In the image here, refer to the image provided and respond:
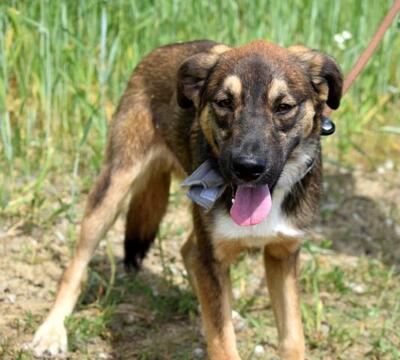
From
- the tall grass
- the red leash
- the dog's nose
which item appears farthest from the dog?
the tall grass

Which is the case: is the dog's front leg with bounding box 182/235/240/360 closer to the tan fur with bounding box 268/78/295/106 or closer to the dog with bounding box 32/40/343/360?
the dog with bounding box 32/40/343/360

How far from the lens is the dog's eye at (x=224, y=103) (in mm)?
3756

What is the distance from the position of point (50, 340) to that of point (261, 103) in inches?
67.4

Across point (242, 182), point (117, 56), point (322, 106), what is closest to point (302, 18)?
point (117, 56)

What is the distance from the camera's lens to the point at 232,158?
3.55 m

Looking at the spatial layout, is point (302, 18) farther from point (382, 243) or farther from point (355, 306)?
point (355, 306)

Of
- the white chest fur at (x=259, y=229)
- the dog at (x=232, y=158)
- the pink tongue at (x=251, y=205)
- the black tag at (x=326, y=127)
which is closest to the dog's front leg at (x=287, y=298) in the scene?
the dog at (x=232, y=158)

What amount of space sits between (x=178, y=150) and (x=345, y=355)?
1.37m

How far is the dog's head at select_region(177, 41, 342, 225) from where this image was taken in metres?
3.58

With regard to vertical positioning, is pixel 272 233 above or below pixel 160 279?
above

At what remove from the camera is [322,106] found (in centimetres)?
400

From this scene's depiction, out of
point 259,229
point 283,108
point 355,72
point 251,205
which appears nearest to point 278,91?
point 283,108

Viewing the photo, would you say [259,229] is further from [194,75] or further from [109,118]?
[109,118]

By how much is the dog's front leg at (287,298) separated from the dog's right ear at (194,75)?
0.80 meters
